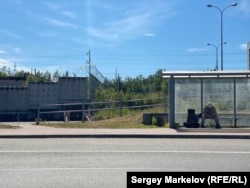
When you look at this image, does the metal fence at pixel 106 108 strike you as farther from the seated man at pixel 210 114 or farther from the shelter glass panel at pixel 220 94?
the seated man at pixel 210 114

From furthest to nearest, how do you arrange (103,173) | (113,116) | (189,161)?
(113,116), (189,161), (103,173)

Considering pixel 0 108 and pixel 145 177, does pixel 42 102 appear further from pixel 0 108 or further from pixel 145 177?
pixel 145 177

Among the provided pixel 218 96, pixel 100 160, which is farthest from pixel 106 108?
pixel 100 160

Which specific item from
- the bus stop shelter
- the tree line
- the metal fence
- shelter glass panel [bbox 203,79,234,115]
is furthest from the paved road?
the tree line

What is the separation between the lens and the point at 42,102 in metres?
33.6

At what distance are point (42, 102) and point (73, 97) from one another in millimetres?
2462

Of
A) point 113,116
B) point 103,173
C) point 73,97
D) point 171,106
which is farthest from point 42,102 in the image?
point 103,173

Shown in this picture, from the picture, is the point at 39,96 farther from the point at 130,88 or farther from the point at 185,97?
the point at 185,97

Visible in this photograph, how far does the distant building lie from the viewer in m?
33.0

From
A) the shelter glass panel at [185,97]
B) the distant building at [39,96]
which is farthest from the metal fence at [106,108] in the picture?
the shelter glass panel at [185,97]

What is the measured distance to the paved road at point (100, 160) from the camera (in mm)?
8609

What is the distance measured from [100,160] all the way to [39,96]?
2340 cm

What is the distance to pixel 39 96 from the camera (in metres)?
33.7

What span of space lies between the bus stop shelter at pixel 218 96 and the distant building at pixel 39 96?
38.0 feet
